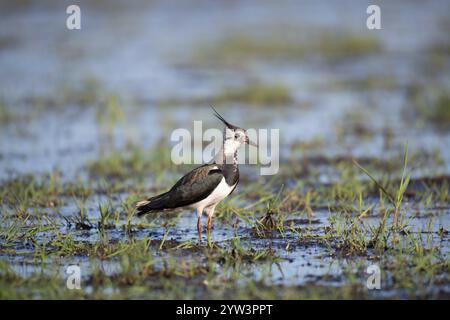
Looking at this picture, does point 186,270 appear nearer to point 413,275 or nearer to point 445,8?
point 413,275

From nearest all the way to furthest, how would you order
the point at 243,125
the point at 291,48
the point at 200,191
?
the point at 200,191, the point at 243,125, the point at 291,48

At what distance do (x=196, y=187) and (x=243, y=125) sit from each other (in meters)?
4.74

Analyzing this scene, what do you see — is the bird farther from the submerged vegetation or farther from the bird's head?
the submerged vegetation

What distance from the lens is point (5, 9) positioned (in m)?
19.1

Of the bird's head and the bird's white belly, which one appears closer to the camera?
the bird's white belly

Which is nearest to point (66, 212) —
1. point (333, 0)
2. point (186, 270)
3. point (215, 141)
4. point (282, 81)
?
point (186, 270)

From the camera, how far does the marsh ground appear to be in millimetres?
5957

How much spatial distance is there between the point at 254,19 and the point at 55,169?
9897 mm

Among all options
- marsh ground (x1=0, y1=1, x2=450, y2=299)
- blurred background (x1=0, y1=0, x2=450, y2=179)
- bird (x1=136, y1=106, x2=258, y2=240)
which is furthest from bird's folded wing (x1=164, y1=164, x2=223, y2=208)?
blurred background (x1=0, y1=0, x2=450, y2=179)

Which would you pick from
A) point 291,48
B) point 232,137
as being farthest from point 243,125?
point 291,48

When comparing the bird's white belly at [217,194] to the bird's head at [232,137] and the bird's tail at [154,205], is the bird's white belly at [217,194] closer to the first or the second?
the bird's tail at [154,205]

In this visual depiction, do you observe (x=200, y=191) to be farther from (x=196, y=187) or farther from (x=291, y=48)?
(x=291, y=48)

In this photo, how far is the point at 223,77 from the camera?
14.5m

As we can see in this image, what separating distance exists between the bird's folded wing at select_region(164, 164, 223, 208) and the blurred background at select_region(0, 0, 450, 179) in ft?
9.98
